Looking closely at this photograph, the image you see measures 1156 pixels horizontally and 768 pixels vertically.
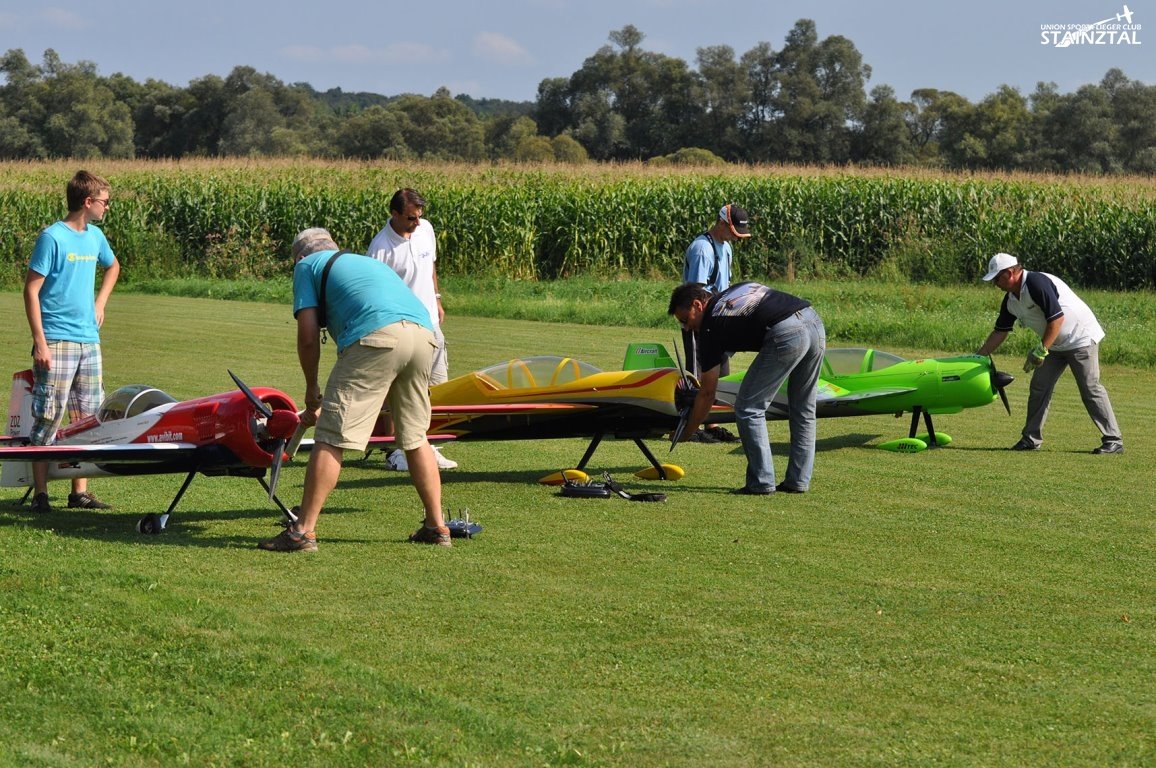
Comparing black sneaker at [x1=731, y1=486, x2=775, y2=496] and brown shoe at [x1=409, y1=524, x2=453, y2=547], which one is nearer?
brown shoe at [x1=409, y1=524, x2=453, y2=547]

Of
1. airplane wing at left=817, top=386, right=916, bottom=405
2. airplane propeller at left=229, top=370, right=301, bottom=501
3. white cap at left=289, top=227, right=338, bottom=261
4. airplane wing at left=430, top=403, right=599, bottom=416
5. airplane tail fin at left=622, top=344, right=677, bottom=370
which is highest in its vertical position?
white cap at left=289, top=227, right=338, bottom=261

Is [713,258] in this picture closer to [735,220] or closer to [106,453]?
[735,220]

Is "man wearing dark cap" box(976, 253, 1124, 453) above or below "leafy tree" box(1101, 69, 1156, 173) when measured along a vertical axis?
below

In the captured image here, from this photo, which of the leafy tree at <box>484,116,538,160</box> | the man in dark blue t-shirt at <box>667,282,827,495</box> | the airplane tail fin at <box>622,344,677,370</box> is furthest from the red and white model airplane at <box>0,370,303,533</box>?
the leafy tree at <box>484,116,538,160</box>

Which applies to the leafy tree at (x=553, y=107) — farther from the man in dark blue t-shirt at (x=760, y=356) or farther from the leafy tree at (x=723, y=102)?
the man in dark blue t-shirt at (x=760, y=356)

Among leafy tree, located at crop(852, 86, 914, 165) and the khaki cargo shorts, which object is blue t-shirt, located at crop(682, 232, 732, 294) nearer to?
the khaki cargo shorts

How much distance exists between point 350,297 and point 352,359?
1.13 feet

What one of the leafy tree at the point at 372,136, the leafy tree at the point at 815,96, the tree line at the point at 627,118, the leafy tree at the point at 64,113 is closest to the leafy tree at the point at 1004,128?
the tree line at the point at 627,118

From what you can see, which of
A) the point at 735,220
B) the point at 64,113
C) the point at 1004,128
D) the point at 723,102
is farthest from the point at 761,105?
the point at 735,220

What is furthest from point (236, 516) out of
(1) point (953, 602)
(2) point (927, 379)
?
(2) point (927, 379)

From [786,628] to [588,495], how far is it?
10.9 ft

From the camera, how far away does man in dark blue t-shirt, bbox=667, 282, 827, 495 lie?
8977mm

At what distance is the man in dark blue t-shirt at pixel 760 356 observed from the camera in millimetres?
8977

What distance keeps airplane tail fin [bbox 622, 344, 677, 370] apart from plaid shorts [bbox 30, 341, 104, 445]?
3.91 meters
